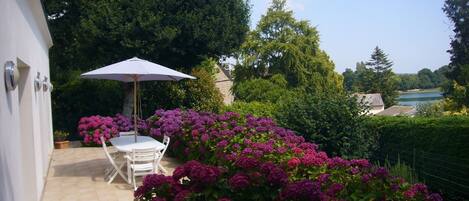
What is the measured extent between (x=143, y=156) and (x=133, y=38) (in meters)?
7.46

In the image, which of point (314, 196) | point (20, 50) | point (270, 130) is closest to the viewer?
point (314, 196)

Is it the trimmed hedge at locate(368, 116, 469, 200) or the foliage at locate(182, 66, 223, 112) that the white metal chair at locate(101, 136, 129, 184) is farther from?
the foliage at locate(182, 66, 223, 112)

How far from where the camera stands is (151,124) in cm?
1220

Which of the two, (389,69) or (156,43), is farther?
(389,69)

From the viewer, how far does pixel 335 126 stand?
9430 millimetres

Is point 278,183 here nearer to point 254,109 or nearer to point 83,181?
point 83,181

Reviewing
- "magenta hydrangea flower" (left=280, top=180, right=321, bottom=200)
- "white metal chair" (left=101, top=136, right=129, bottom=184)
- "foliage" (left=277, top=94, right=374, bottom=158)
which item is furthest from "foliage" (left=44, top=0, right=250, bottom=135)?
"magenta hydrangea flower" (left=280, top=180, right=321, bottom=200)

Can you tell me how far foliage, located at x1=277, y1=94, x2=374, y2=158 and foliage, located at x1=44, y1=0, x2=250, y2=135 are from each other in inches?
221

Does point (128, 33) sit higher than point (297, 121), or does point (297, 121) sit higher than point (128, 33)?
point (128, 33)

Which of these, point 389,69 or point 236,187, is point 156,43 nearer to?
point 236,187

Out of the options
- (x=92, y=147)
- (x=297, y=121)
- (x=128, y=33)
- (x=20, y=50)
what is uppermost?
(x=128, y=33)

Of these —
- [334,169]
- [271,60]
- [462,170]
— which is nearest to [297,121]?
[462,170]

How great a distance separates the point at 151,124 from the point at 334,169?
8667 mm

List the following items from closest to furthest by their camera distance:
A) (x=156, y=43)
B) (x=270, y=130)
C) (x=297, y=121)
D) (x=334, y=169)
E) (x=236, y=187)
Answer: (x=236, y=187), (x=334, y=169), (x=270, y=130), (x=297, y=121), (x=156, y=43)
